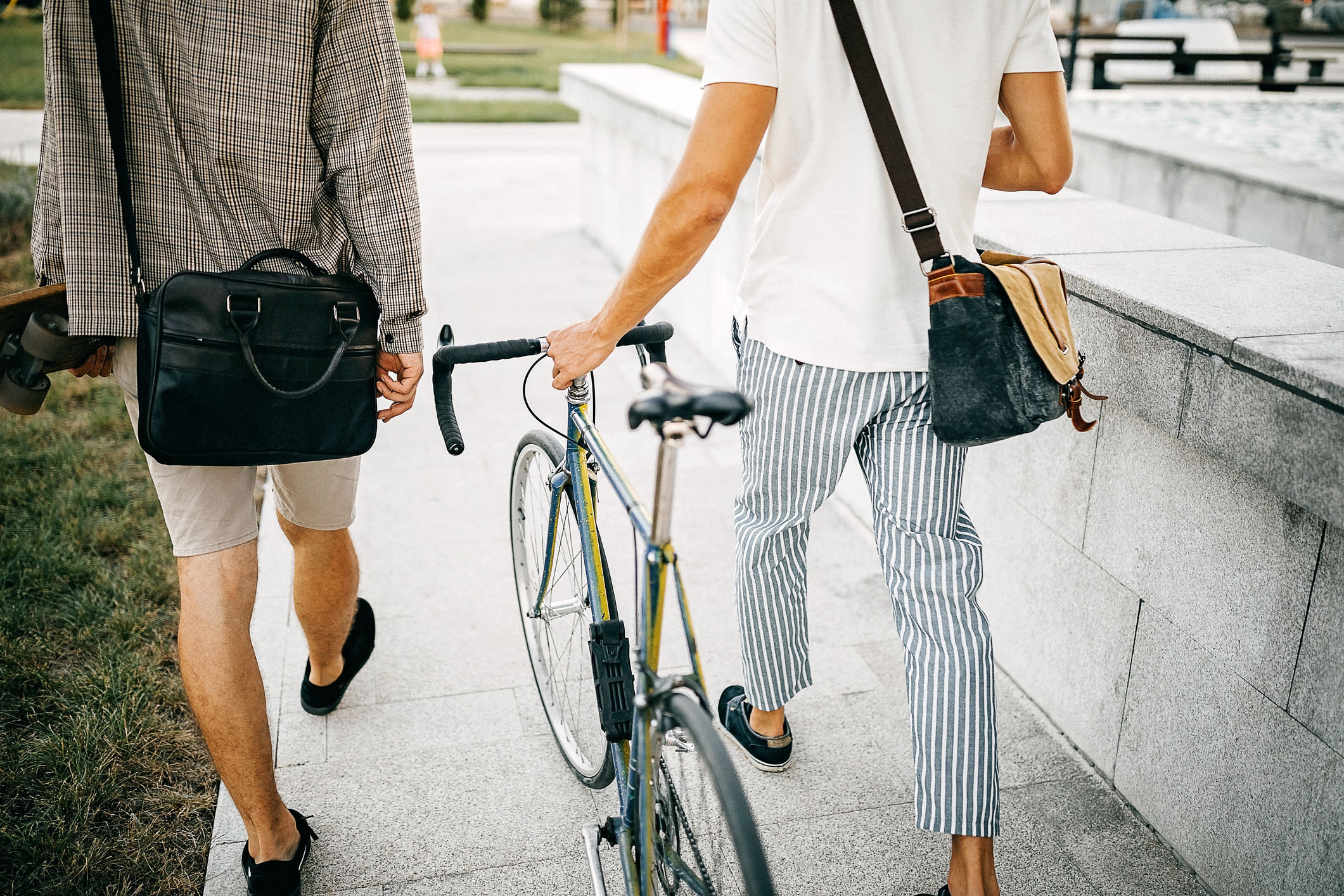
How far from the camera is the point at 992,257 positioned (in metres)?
2.12

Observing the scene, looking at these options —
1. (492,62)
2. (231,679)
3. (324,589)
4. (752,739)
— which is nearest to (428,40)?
(492,62)

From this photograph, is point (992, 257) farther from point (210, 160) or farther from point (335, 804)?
point (335, 804)

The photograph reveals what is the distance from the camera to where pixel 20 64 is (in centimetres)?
1981

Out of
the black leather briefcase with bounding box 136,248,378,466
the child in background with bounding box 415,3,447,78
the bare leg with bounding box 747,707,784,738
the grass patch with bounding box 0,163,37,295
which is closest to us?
the black leather briefcase with bounding box 136,248,378,466

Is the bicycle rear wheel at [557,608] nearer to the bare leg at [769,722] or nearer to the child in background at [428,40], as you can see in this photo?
the bare leg at [769,722]

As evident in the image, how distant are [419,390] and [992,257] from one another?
3.96 metres

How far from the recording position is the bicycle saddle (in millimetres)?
1493

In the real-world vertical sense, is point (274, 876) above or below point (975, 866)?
below

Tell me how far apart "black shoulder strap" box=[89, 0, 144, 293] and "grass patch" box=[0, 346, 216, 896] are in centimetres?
134

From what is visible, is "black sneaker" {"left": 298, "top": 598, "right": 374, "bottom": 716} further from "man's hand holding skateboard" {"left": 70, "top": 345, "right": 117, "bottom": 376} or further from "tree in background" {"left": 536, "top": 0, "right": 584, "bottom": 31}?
"tree in background" {"left": 536, "top": 0, "right": 584, "bottom": 31}

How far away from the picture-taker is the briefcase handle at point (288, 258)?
6.65 ft

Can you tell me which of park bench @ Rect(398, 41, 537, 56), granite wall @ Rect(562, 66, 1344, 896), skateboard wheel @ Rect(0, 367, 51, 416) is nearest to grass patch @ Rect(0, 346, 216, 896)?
skateboard wheel @ Rect(0, 367, 51, 416)

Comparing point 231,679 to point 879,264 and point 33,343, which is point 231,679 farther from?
point 879,264

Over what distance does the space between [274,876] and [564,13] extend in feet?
134
